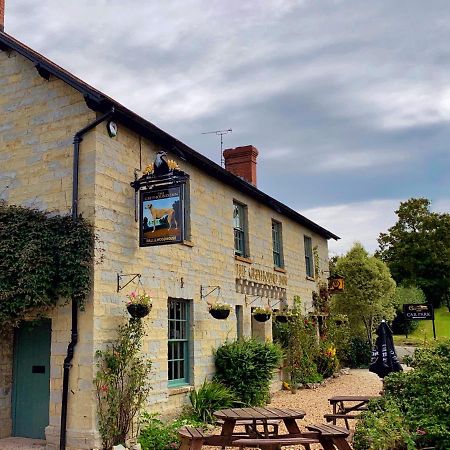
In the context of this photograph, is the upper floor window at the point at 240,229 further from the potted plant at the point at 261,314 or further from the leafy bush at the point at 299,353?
the leafy bush at the point at 299,353

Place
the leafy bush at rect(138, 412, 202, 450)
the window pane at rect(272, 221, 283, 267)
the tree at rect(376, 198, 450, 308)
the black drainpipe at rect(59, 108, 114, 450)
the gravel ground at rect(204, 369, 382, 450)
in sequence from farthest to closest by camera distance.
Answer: the tree at rect(376, 198, 450, 308) < the window pane at rect(272, 221, 283, 267) < the gravel ground at rect(204, 369, 382, 450) < the leafy bush at rect(138, 412, 202, 450) < the black drainpipe at rect(59, 108, 114, 450)

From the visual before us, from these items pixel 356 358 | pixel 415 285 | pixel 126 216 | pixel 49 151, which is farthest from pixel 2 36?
pixel 415 285

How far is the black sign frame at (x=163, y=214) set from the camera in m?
9.05

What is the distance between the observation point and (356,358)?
23625mm

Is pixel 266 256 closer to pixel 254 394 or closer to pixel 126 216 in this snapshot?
pixel 254 394

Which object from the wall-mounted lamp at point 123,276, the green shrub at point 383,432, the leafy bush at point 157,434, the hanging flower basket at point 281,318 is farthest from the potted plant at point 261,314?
the green shrub at point 383,432

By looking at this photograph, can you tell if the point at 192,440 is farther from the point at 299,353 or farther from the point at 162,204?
the point at 299,353

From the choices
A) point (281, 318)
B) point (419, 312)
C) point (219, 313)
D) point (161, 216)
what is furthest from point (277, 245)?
point (161, 216)

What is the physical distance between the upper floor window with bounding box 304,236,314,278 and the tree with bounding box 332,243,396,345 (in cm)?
518

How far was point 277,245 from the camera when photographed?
17375mm

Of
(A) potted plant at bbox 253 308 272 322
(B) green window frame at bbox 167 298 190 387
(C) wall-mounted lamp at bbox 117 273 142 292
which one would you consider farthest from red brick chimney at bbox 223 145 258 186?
(C) wall-mounted lamp at bbox 117 273 142 292

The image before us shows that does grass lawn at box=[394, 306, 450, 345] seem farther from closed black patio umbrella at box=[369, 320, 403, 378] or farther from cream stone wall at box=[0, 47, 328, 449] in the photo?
cream stone wall at box=[0, 47, 328, 449]

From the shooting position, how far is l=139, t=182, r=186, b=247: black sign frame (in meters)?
9.05

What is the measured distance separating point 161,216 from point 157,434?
3751 millimetres
